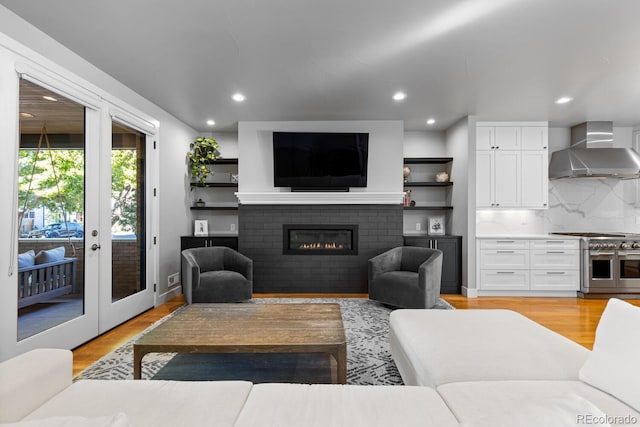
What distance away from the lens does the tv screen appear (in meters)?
4.77

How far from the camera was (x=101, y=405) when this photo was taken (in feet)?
3.99

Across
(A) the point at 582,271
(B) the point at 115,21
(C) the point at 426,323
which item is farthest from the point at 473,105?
(B) the point at 115,21

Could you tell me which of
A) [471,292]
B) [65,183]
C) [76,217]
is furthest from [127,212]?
[471,292]

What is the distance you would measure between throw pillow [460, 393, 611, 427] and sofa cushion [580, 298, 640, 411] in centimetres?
72

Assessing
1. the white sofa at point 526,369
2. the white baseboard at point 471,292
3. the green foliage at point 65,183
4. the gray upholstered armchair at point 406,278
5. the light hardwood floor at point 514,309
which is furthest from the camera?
the white baseboard at point 471,292

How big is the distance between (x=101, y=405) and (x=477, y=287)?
15.2ft

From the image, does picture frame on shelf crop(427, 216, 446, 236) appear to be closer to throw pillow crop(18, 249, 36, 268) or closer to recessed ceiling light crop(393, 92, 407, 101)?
recessed ceiling light crop(393, 92, 407, 101)

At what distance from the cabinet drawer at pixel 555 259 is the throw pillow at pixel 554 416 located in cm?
464

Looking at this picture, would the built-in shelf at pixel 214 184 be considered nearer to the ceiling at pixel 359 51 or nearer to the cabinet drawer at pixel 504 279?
the ceiling at pixel 359 51

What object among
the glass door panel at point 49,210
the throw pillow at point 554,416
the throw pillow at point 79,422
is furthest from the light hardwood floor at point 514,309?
the throw pillow at point 554,416

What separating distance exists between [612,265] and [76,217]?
6.46 meters

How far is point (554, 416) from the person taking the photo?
0.69 m

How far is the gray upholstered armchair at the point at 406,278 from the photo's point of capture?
3.71 metres

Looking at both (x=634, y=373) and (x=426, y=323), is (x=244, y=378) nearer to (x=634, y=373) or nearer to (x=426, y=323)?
(x=426, y=323)
